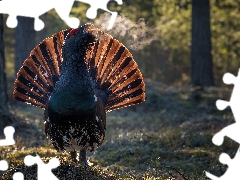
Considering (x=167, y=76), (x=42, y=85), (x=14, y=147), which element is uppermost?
(x=167, y=76)

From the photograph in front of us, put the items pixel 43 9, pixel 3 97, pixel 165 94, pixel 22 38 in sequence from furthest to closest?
pixel 22 38 < pixel 165 94 < pixel 3 97 < pixel 43 9

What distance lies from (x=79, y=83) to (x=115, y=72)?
4.31 ft

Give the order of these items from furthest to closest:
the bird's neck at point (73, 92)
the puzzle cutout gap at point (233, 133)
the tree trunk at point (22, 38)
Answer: the tree trunk at point (22, 38) < the bird's neck at point (73, 92) < the puzzle cutout gap at point (233, 133)

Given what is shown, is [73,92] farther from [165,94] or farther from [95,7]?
[165,94]

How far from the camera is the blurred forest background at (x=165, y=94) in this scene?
782 cm

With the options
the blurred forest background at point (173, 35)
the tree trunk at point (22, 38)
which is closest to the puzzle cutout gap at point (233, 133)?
the tree trunk at point (22, 38)

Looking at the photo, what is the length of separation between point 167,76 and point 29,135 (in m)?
17.4

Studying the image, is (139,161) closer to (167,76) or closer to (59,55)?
(59,55)

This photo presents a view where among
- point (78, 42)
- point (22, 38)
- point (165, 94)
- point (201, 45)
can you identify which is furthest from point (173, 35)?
point (78, 42)

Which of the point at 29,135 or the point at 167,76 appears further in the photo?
the point at 167,76

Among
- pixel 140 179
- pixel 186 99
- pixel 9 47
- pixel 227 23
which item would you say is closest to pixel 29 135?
pixel 140 179

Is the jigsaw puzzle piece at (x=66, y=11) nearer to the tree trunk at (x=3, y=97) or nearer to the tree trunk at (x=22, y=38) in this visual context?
the tree trunk at (x=3, y=97)

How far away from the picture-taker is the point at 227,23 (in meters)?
23.7

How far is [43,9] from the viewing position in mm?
6160
